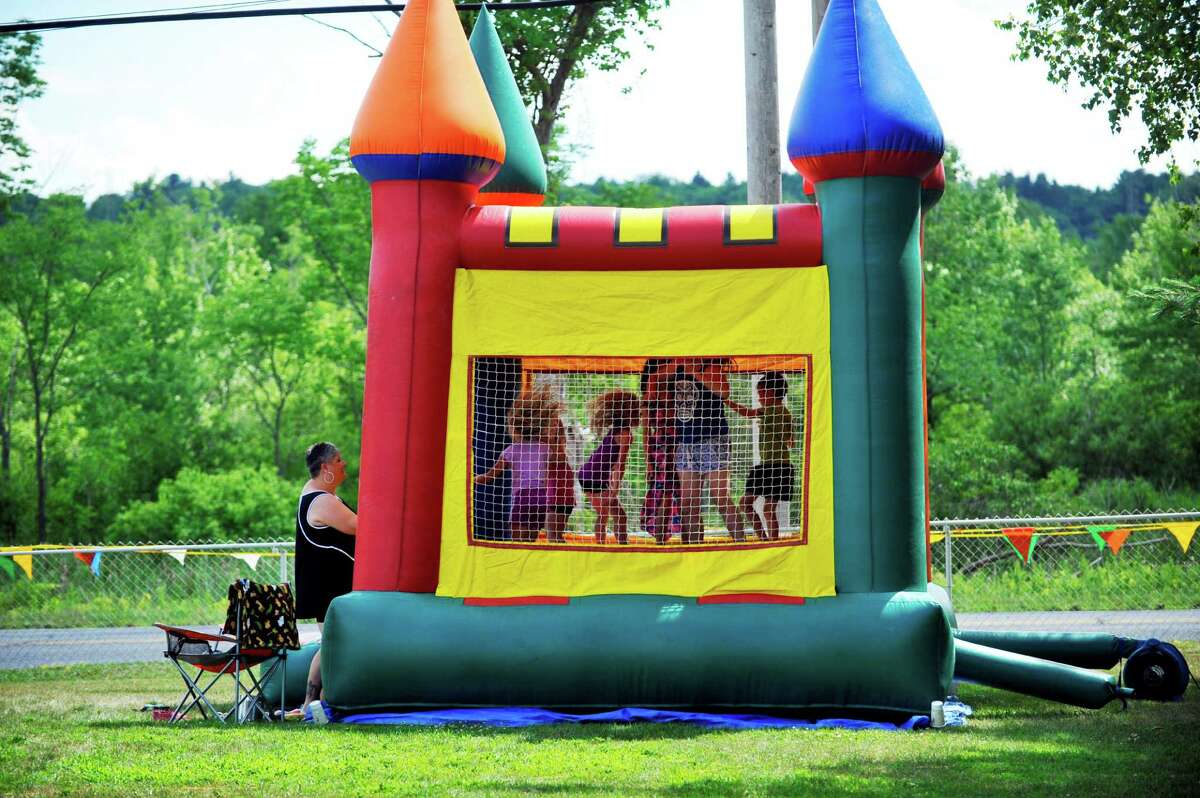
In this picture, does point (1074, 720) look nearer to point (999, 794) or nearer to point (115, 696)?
point (999, 794)

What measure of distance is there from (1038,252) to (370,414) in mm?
37886

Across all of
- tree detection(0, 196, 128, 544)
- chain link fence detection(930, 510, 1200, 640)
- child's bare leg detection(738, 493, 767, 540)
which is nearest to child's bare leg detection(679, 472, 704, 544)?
child's bare leg detection(738, 493, 767, 540)

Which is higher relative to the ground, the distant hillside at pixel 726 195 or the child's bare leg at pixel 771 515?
the distant hillside at pixel 726 195

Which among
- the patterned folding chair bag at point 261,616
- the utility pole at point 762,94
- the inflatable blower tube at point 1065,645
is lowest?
the inflatable blower tube at point 1065,645

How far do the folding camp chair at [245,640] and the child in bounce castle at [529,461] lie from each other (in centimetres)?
139

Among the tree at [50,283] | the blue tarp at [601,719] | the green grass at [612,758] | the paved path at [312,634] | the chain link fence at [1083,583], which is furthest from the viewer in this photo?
the tree at [50,283]

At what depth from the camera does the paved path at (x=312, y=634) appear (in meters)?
13.5

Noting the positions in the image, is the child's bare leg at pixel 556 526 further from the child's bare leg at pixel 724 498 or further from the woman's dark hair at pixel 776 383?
the woman's dark hair at pixel 776 383

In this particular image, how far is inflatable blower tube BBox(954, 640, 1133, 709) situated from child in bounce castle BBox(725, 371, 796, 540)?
140cm

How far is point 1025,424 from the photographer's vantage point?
101ft

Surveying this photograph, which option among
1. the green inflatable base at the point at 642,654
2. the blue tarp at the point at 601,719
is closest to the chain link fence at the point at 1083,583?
the green inflatable base at the point at 642,654

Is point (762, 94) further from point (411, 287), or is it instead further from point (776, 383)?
point (411, 287)

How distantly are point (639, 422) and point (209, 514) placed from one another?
2221cm

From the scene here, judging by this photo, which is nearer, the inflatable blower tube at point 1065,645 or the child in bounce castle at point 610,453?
the child in bounce castle at point 610,453
